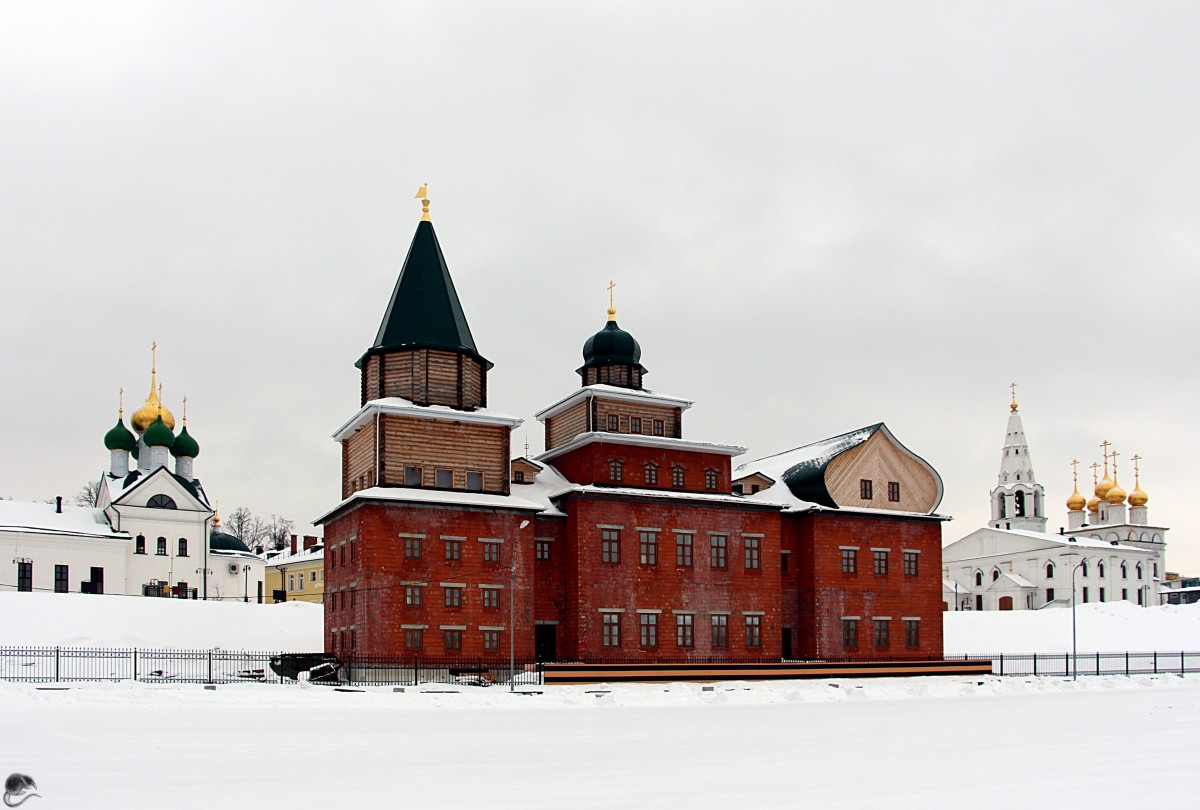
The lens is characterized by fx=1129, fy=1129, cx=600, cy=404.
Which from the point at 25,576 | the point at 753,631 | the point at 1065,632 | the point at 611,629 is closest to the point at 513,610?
the point at 611,629

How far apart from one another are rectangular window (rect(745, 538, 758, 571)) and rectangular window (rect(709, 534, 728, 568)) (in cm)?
119

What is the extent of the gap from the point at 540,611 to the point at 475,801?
1145 inches

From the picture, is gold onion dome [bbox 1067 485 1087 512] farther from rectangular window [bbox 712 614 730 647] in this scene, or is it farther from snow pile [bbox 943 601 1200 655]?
rectangular window [bbox 712 614 730 647]

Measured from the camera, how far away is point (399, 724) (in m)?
24.6

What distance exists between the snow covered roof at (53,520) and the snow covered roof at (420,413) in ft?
90.9

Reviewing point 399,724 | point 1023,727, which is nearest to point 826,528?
point 1023,727

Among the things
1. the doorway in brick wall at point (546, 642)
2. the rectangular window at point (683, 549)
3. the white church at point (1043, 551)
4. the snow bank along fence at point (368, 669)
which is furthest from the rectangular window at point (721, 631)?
the white church at point (1043, 551)

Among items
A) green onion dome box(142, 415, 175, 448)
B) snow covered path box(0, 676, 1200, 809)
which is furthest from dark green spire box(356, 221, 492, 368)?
green onion dome box(142, 415, 175, 448)

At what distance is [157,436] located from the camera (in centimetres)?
6994

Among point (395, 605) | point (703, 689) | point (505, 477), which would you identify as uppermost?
point (505, 477)

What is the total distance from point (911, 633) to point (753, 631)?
8.36 metres

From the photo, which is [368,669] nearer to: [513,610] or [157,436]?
[513,610]

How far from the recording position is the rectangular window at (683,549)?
45.0 meters

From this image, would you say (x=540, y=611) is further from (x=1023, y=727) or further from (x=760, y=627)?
(x=1023, y=727)
